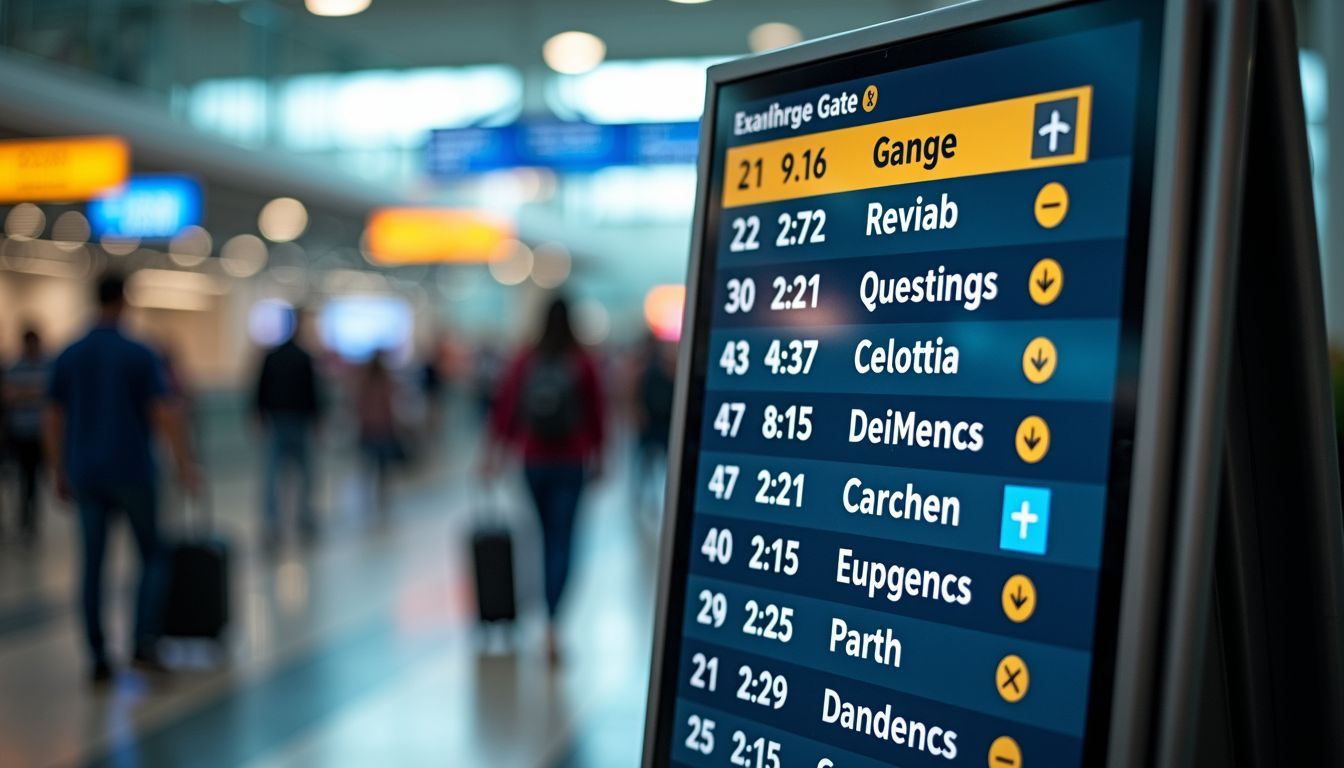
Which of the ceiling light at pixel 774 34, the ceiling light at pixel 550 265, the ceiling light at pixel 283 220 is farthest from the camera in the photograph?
the ceiling light at pixel 550 265

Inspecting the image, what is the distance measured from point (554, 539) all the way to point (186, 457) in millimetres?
1750

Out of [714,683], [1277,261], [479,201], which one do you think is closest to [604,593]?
[714,683]

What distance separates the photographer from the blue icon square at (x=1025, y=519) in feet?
5.07

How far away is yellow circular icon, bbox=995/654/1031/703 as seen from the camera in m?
1.54

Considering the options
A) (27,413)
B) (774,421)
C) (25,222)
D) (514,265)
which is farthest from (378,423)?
(514,265)

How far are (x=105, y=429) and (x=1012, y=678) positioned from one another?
16.0 ft

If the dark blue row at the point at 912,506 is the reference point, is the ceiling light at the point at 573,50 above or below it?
above

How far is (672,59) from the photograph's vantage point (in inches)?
795

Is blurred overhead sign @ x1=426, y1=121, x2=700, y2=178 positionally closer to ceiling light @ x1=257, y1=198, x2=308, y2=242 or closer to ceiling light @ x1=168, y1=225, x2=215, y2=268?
ceiling light @ x1=257, y1=198, x2=308, y2=242

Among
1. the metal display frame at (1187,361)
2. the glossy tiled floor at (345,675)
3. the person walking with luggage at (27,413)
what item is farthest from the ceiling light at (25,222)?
the metal display frame at (1187,361)

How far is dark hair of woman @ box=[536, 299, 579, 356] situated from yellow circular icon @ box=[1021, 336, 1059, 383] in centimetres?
445

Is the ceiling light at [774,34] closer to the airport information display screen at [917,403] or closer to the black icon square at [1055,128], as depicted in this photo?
the airport information display screen at [917,403]

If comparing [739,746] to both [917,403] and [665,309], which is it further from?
[665,309]

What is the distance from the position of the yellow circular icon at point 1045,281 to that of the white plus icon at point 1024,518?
258 millimetres
